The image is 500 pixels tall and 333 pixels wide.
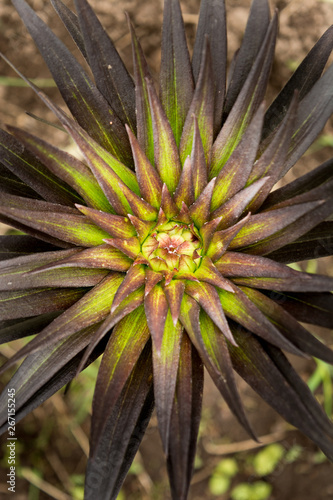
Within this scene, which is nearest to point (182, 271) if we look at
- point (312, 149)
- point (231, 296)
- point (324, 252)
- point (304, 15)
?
point (231, 296)

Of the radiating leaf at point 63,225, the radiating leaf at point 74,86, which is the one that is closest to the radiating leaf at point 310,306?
the radiating leaf at point 63,225

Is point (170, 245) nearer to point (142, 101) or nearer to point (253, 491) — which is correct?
point (142, 101)

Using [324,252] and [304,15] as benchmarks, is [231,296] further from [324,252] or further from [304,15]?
[304,15]

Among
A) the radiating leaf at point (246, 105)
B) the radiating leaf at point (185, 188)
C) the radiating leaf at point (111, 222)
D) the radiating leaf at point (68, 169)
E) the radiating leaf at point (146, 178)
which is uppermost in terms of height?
the radiating leaf at point (246, 105)

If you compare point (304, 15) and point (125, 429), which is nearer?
point (125, 429)

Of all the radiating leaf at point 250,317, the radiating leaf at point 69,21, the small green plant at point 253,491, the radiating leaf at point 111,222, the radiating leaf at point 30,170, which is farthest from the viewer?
the small green plant at point 253,491

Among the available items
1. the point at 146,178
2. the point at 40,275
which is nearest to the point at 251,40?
the point at 146,178

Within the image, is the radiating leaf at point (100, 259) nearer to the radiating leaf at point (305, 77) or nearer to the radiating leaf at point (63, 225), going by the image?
the radiating leaf at point (63, 225)
